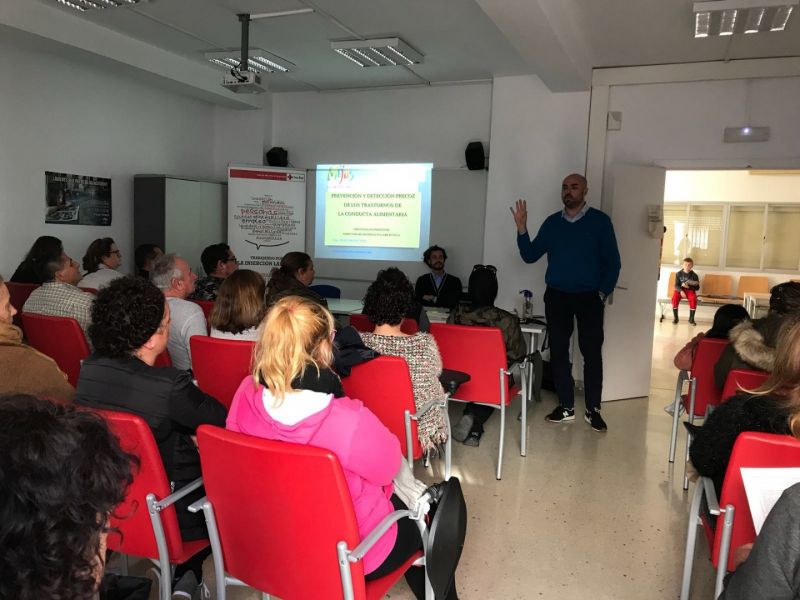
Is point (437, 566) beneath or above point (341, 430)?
beneath

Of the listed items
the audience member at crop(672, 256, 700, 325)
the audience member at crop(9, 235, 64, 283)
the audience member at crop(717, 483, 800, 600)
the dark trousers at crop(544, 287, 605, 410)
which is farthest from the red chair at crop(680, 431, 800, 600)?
the audience member at crop(672, 256, 700, 325)

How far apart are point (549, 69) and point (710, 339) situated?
2.70m

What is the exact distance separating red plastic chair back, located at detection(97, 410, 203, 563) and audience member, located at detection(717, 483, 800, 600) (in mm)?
1347

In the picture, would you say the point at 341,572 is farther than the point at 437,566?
No

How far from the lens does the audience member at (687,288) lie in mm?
10890

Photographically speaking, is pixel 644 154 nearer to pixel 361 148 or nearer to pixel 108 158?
pixel 361 148

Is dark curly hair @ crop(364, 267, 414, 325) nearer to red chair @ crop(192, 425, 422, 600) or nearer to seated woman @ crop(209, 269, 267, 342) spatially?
seated woman @ crop(209, 269, 267, 342)

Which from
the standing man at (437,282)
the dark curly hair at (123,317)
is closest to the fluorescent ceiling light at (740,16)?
the standing man at (437,282)

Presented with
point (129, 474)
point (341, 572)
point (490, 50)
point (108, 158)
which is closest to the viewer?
point (129, 474)

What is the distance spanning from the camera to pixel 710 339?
3238 millimetres

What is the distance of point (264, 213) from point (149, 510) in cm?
572

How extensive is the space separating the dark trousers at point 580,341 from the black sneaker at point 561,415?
0.11ft

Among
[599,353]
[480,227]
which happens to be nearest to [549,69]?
[480,227]

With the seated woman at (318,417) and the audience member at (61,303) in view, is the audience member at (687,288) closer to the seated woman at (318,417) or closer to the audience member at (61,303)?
the audience member at (61,303)
